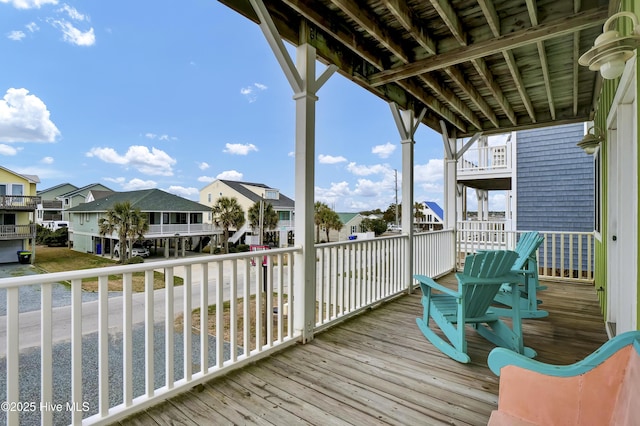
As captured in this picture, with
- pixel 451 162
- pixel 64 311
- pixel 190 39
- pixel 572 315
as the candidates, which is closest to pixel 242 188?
pixel 190 39

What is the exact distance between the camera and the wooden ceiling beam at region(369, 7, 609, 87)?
97.5 inches

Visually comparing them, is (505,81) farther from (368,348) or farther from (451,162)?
(368,348)

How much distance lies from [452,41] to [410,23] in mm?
684

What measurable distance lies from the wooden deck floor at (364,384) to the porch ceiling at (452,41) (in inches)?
105

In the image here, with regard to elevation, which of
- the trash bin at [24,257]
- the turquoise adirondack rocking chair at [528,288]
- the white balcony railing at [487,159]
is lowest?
the turquoise adirondack rocking chair at [528,288]

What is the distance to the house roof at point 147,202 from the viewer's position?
17.6 ft

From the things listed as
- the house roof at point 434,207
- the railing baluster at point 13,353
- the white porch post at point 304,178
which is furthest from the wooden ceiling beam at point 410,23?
the house roof at point 434,207

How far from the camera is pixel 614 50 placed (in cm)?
136

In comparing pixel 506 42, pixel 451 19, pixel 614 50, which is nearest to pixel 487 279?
pixel 614 50

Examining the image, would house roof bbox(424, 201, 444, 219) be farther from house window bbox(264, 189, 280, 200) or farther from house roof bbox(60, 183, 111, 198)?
house roof bbox(60, 183, 111, 198)

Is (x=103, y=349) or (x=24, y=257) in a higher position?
(x=24, y=257)

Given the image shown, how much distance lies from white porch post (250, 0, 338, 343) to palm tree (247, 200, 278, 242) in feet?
12.6

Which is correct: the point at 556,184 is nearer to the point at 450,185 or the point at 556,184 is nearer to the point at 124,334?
the point at 450,185

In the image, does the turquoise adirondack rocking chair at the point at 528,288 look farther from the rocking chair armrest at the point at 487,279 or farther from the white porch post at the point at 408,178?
the white porch post at the point at 408,178
